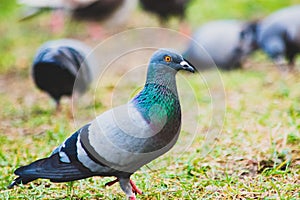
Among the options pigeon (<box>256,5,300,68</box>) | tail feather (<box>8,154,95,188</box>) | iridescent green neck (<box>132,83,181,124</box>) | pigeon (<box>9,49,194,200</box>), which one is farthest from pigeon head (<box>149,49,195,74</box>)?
pigeon (<box>256,5,300,68</box>)

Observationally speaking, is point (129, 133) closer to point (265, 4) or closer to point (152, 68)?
point (152, 68)

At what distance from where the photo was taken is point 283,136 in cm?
404

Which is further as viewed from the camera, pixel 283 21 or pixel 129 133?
pixel 283 21

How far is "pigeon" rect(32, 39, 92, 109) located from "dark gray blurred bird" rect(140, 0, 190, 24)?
303 cm

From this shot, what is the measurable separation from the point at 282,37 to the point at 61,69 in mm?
2750

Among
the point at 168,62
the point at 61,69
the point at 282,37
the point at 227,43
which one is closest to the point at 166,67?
the point at 168,62

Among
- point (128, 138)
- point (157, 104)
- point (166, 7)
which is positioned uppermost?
point (166, 7)

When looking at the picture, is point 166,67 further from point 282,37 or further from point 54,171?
point 282,37

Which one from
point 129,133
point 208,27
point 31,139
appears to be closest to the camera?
point 129,133

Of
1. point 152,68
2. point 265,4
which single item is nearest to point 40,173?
point 152,68

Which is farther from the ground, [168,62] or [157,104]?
[168,62]

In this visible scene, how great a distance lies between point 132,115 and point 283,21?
4010mm

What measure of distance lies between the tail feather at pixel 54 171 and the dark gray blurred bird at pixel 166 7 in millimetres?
5231

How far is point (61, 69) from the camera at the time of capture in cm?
488
